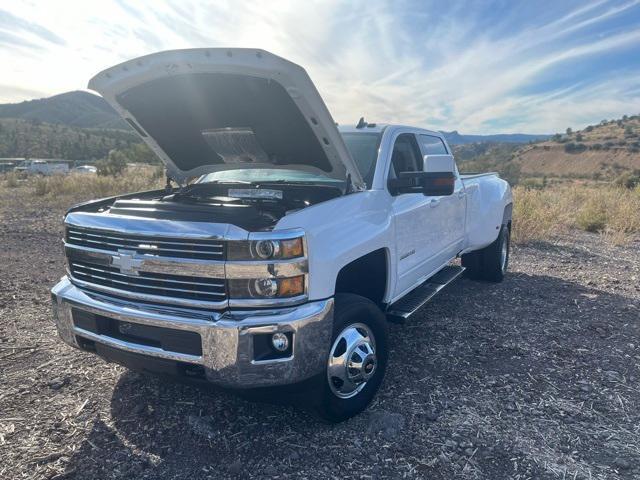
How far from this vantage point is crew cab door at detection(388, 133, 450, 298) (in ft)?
12.2

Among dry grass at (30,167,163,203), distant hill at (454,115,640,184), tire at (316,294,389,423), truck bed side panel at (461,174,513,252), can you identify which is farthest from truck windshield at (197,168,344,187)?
distant hill at (454,115,640,184)

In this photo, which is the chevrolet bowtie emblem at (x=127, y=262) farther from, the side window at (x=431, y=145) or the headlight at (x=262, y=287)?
the side window at (x=431, y=145)

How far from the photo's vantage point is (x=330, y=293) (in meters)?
2.73

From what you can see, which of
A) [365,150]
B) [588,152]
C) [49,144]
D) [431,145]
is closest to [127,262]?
[365,150]

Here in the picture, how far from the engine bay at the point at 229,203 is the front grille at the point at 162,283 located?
13.0 inches

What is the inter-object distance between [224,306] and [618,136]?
6637 cm

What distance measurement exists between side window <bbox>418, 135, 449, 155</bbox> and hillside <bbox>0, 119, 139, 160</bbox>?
41814mm

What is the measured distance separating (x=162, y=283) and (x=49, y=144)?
51.6 m

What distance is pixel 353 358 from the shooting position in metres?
3.00

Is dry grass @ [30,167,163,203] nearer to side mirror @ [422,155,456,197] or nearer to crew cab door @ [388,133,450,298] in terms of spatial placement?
crew cab door @ [388,133,450,298]

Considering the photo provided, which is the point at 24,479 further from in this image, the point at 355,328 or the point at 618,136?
the point at 618,136

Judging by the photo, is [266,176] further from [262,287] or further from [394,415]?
[394,415]

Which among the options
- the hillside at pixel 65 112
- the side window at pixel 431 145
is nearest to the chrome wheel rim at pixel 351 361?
the side window at pixel 431 145

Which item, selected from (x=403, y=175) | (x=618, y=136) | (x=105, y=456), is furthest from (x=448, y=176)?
(x=618, y=136)
